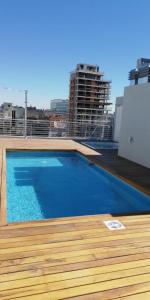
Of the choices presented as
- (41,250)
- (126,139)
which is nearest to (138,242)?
(41,250)

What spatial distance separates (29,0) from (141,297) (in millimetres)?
8928

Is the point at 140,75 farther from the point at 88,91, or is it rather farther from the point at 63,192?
the point at 88,91

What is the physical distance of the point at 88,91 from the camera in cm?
6644

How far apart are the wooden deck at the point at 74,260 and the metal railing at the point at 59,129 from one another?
866 cm

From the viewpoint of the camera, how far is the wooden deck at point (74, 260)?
1799 millimetres

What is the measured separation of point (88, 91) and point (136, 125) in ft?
202

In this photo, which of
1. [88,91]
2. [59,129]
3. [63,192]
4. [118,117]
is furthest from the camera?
→ [88,91]

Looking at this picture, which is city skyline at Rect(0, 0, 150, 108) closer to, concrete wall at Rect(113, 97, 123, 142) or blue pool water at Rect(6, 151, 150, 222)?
concrete wall at Rect(113, 97, 123, 142)

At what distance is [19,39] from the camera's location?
39.5 feet

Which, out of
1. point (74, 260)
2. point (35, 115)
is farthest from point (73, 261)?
point (35, 115)

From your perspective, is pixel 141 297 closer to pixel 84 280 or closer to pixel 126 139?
pixel 84 280

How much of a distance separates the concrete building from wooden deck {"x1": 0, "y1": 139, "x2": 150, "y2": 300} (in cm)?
379

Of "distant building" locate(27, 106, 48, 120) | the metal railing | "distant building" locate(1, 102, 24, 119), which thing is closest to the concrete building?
the metal railing

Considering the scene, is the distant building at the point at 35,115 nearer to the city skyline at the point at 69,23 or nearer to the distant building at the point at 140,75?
the city skyline at the point at 69,23
